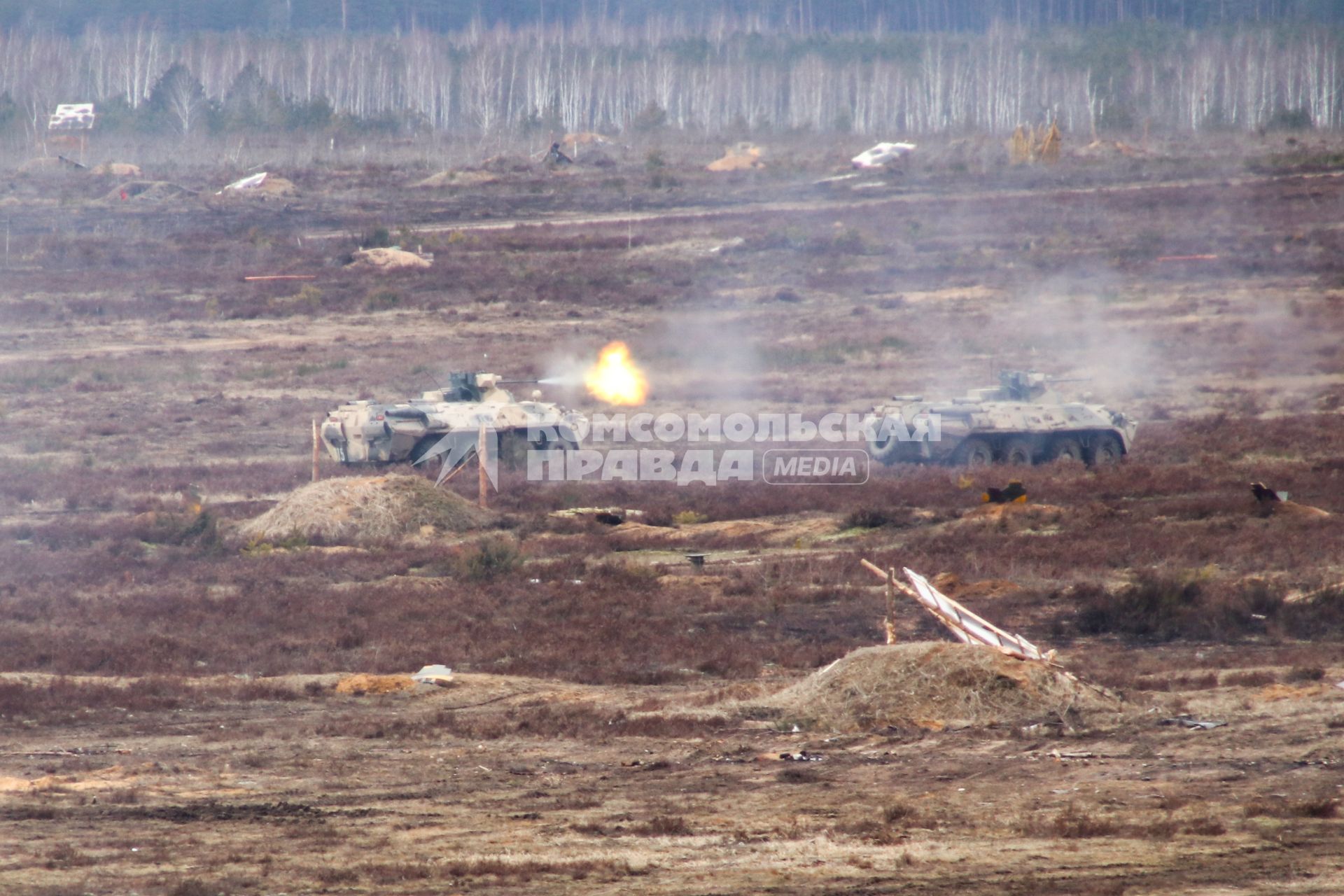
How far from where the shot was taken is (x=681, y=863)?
8.95m

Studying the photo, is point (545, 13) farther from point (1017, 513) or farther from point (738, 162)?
point (1017, 513)

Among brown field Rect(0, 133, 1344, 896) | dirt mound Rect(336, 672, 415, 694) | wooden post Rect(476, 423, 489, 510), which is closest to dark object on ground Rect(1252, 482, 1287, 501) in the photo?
brown field Rect(0, 133, 1344, 896)

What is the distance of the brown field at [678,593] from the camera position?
31.1 feet

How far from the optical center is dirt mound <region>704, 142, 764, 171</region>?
74.0m

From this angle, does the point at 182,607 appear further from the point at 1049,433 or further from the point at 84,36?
the point at 84,36

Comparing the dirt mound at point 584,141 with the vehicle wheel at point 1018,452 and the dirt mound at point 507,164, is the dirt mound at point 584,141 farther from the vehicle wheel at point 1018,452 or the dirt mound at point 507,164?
the vehicle wheel at point 1018,452

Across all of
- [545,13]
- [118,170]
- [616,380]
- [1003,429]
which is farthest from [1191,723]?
[545,13]

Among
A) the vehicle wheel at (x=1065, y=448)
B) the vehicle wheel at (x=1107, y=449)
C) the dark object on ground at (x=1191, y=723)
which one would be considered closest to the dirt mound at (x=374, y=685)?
the dark object on ground at (x=1191, y=723)

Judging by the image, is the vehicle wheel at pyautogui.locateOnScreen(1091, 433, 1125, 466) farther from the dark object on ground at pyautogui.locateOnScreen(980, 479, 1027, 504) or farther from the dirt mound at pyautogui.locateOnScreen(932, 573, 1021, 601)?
the dirt mound at pyautogui.locateOnScreen(932, 573, 1021, 601)

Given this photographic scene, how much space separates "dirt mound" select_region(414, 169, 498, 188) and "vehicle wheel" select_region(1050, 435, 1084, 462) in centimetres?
4258

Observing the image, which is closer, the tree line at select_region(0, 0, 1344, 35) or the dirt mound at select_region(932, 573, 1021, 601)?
the dirt mound at select_region(932, 573, 1021, 601)

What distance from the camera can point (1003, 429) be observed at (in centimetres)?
3080

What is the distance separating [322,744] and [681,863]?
4644mm

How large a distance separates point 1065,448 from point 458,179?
4424cm
